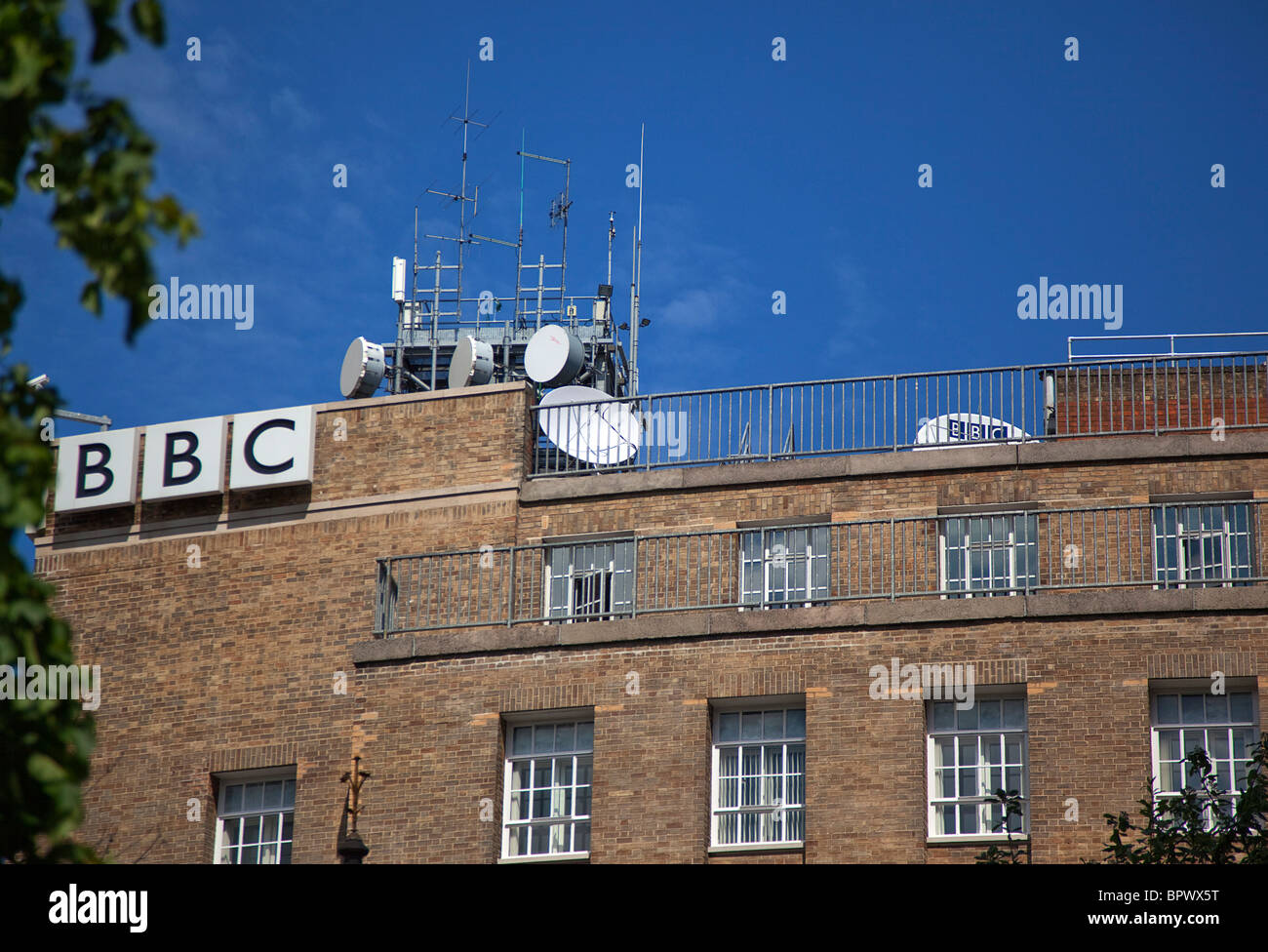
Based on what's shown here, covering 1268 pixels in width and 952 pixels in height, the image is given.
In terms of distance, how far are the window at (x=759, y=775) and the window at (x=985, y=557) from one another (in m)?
2.99

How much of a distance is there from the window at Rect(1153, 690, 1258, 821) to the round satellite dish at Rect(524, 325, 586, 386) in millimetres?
13033

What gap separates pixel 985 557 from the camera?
25.5m

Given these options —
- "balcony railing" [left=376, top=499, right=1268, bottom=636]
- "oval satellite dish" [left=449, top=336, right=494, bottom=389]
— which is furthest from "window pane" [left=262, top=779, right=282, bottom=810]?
"oval satellite dish" [left=449, top=336, right=494, bottom=389]

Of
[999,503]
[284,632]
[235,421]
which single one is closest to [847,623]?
[999,503]

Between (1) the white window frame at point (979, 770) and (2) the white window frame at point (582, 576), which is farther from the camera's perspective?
(2) the white window frame at point (582, 576)

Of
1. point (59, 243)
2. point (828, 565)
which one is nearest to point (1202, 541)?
point (828, 565)

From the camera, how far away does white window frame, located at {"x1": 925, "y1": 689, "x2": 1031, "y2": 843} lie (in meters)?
23.0

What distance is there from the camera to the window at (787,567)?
26.0 meters

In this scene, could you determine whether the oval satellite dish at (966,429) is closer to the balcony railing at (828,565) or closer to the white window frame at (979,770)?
the balcony railing at (828,565)

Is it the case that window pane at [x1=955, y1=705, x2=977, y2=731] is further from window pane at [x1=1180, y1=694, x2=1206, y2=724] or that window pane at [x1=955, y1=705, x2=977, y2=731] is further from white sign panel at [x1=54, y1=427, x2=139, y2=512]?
white sign panel at [x1=54, y1=427, x2=139, y2=512]

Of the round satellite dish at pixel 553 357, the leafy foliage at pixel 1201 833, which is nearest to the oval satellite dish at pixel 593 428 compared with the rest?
the round satellite dish at pixel 553 357

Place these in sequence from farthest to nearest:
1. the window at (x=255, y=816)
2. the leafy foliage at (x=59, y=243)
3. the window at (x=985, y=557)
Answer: the window at (x=255, y=816), the window at (x=985, y=557), the leafy foliage at (x=59, y=243)
